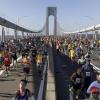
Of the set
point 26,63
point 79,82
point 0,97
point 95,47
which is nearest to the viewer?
point 79,82

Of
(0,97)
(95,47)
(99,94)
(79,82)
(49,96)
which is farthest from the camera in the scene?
(95,47)

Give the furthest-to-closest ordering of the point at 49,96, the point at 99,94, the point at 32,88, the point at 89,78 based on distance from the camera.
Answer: the point at 32,88 < the point at 89,78 < the point at 99,94 < the point at 49,96

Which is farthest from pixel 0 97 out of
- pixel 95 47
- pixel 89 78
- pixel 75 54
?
pixel 95 47

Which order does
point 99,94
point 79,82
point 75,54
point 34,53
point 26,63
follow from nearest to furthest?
point 99,94 → point 79,82 → point 26,63 → point 34,53 → point 75,54

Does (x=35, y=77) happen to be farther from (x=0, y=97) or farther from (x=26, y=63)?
(x=0, y=97)

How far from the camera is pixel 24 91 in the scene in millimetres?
9680

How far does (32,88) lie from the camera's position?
59.7ft

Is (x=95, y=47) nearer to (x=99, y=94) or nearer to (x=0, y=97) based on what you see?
(x=0, y=97)

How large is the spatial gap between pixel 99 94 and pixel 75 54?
68.0 feet

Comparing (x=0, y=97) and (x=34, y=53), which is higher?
(x=34, y=53)

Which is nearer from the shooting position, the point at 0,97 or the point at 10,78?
the point at 0,97

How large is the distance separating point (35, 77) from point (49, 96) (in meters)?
15.4

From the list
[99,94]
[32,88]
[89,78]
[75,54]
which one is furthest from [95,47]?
[99,94]

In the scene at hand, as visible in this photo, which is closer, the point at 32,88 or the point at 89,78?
the point at 89,78
